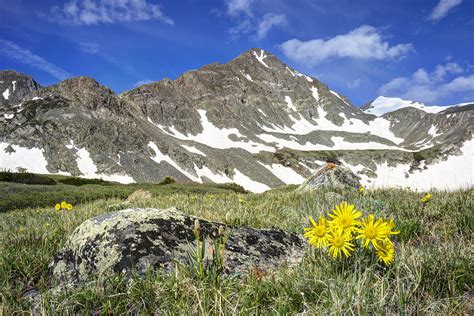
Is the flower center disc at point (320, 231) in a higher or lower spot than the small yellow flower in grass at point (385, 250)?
higher

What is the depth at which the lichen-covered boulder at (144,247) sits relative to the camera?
3115 mm

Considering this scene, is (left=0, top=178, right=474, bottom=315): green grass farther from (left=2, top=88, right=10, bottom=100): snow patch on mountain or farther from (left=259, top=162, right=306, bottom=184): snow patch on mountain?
(left=2, top=88, right=10, bottom=100): snow patch on mountain

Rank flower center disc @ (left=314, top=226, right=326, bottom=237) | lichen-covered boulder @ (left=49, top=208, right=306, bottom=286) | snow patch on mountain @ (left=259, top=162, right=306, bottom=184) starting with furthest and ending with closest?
1. snow patch on mountain @ (left=259, top=162, right=306, bottom=184)
2. lichen-covered boulder @ (left=49, top=208, right=306, bottom=286)
3. flower center disc @ (left=314, top=226, right=326, bottom=237)

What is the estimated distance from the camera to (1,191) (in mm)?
22875

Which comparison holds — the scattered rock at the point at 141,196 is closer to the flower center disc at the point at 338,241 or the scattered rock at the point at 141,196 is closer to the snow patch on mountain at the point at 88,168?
the flower center disc at the point at 338,241

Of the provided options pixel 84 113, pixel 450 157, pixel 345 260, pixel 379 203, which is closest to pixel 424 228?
pixel 379 203

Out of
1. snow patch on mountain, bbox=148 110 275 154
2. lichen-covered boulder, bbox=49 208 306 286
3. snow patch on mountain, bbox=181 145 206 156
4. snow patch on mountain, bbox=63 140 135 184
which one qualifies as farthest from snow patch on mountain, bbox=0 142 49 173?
lichen-covered boulder, bbox=49 208 306 286

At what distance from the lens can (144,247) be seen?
3.24 meters

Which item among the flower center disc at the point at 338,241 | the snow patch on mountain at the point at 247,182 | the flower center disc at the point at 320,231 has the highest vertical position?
the snow patch on mountain at the point at 247,182

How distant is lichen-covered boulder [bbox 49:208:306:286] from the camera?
10.2 feet

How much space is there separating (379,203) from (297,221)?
5.82ft

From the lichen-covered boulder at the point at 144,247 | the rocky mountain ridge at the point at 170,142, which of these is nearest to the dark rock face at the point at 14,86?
the rocky mountain ridge at the point at 170,142

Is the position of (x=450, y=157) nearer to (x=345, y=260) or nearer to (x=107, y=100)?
(x=107, y=100)

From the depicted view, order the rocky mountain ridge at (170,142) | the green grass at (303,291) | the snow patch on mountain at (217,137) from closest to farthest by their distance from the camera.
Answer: the green grass at (303,291) → the rocky mountain ridge at (170,142) → the snow patch on mountain at (217,137)
